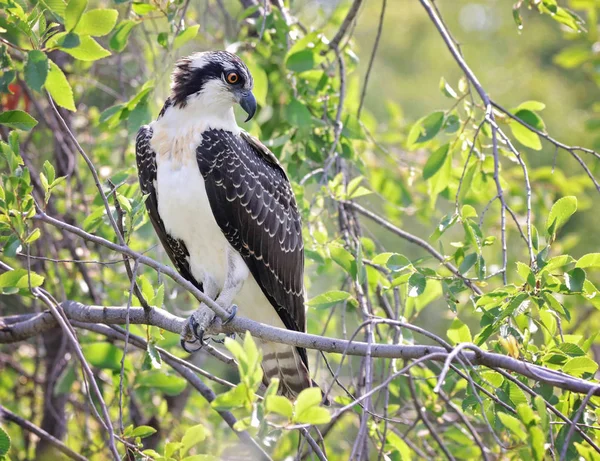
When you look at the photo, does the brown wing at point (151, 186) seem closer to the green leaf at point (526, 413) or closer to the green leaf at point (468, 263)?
the green leaf at point (468, 263)

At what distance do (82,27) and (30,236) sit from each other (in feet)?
2.77

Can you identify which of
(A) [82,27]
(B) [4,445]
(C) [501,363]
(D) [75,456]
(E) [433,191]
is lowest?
(D) [75,456]

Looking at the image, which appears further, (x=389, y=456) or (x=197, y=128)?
(x=197, y=128)

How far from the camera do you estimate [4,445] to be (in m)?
2.92

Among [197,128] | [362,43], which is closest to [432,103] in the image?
[362,43]

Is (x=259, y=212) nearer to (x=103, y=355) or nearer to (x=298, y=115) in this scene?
(x=298, y=115)

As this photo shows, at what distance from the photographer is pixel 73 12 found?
296 cm

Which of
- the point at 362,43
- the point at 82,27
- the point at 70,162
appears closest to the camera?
the point at 82,27

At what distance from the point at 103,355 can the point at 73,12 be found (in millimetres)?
1880

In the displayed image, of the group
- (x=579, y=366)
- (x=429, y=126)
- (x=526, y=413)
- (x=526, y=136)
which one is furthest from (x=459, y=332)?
(x=526, y=136)

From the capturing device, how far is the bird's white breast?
4086mm

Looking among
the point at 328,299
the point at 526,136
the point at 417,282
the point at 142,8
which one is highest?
the point at 142,8

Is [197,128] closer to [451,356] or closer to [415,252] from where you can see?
[451,356]

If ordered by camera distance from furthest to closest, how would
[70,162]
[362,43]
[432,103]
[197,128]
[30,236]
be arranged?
[362,43]
[432,103]
[70,162]
[197,128]
[30,236]
